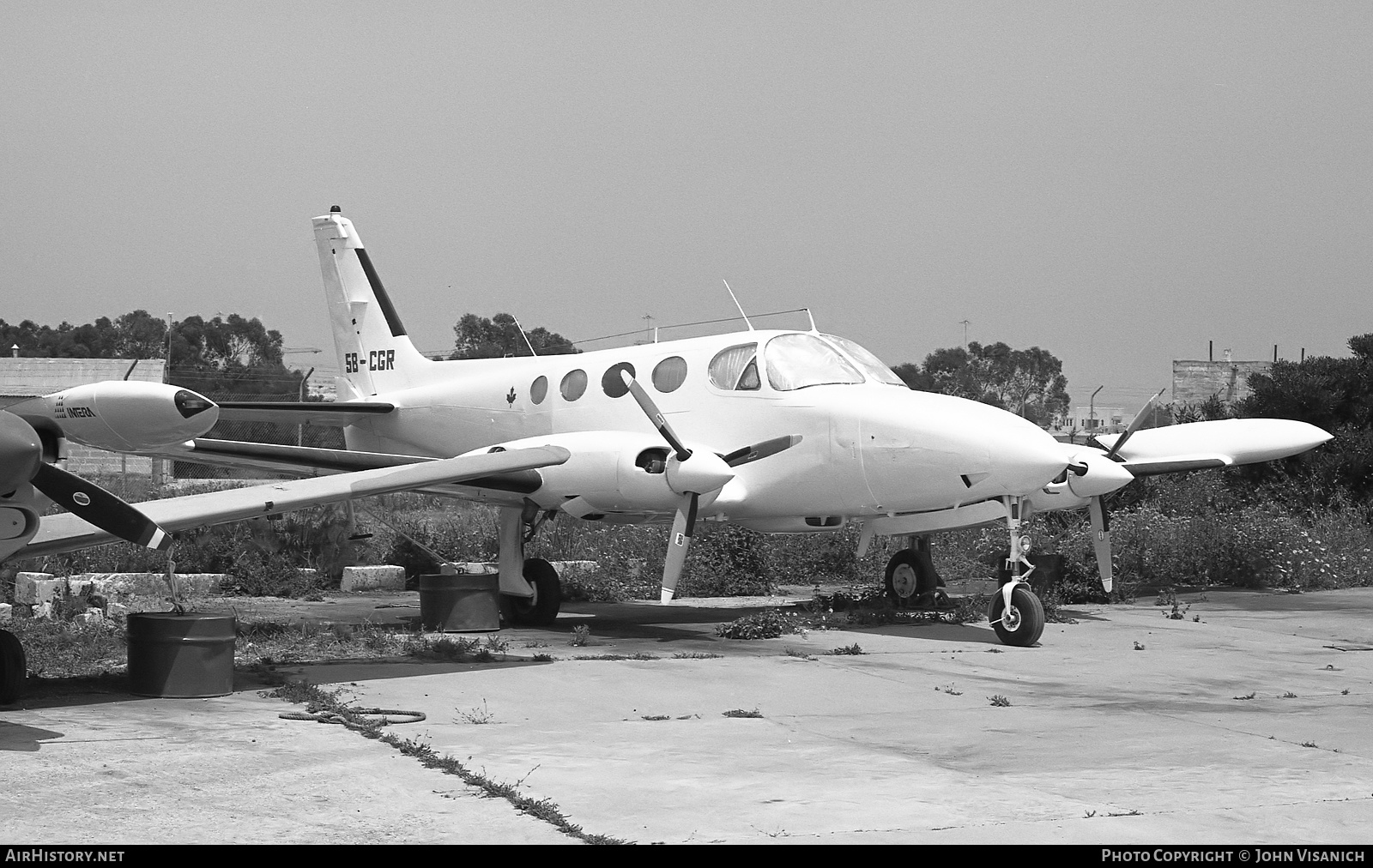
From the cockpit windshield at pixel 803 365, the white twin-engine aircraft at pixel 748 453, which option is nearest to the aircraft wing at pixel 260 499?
the white twin-engine aircraft at pixel 748 453

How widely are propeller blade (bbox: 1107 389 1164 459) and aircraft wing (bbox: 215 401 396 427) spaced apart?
916cm

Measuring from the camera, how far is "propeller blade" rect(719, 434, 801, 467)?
46.6ft

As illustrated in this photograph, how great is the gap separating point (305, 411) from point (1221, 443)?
38.5 ft

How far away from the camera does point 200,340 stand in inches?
2731

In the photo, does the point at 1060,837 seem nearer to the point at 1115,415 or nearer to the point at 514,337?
the point at 1115,415

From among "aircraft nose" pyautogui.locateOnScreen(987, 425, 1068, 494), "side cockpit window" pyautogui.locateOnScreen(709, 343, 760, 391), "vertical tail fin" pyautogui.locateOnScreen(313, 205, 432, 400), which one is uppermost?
"vertical tail fin" pyautogui.locateOnScreen(313, 205, 432, 400)

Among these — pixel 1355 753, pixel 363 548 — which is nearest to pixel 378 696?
pixel 1355 753

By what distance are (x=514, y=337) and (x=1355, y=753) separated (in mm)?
68395

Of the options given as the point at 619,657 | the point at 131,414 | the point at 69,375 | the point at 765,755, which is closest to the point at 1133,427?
the point at 619,657

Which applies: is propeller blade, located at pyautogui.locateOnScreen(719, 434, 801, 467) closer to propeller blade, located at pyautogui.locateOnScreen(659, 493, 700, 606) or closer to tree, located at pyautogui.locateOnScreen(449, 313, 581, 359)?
propeller blade, located at pyautogui.locateOnScreen(659, 493, 700, 606)

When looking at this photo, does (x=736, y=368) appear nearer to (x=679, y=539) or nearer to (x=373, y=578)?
(x=679, y=539)

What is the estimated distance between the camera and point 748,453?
14.4 m

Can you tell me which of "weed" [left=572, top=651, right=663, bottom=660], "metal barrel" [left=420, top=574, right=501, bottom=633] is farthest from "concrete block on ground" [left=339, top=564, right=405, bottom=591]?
"weed" [left=572, top=651, right=663, bottom=660]

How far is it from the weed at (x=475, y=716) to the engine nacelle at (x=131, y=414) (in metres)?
2.45
